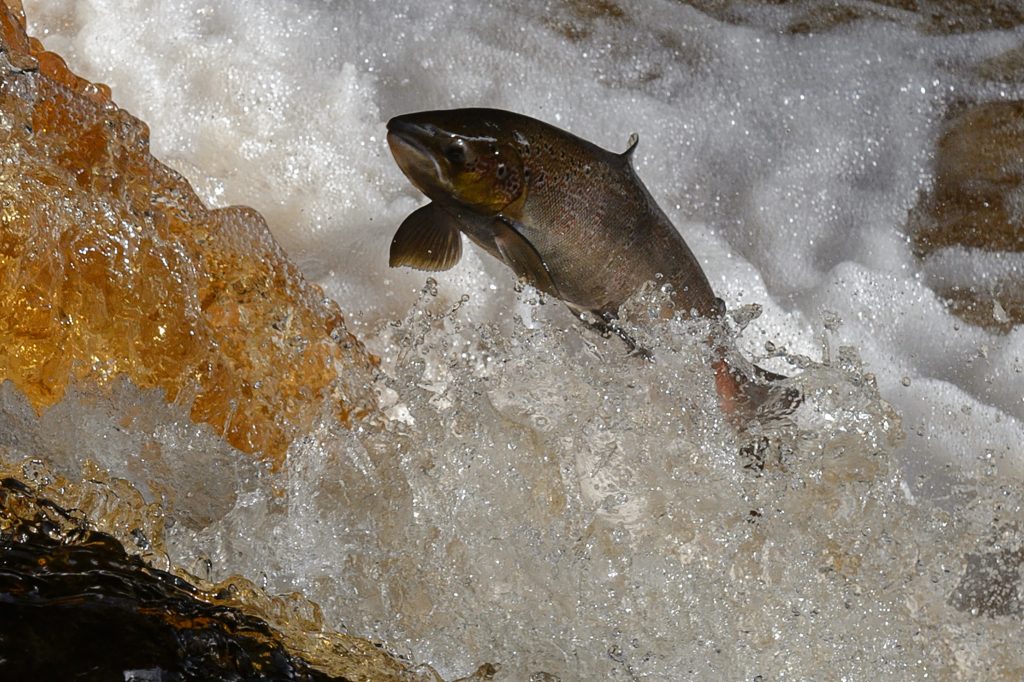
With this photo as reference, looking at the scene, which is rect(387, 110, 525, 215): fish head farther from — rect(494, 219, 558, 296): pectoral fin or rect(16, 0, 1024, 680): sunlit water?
rect(16, 0, 1024, 680): sunlit water

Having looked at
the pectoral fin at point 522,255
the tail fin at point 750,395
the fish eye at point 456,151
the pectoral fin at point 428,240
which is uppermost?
the fish eye at point 456,151

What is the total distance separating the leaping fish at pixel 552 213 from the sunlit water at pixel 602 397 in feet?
0.20

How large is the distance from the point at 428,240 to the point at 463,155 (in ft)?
0.63

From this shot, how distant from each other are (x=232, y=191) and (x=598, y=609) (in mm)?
1300

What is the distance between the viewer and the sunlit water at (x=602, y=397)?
5.04 feet

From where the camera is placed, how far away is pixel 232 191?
94.5 inches

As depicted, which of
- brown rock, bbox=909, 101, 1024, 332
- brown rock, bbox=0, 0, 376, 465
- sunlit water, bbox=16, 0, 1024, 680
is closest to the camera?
sunlit water, bbox=16, 0, 1024, 680

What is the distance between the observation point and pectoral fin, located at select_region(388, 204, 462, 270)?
1.80m

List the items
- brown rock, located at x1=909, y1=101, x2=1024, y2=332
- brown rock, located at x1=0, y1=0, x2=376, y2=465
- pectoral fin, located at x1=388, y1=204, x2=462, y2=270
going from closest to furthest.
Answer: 1. brown rock, located at x1=0, y1=0, x2=376, y2=465
2. pectoral fin, located at x1=388, y1=204, x2=462, y2=270
3. brown rock, located at x1=909, y1=101, x2=1024, y2=332

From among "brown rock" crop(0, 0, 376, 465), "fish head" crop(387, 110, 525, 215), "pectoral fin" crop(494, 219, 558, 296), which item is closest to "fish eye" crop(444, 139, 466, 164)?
"fish head" crop(387, 110, 525, 215)

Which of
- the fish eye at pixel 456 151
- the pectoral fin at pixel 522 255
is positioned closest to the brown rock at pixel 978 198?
the pectoral fin at pixel 522 255

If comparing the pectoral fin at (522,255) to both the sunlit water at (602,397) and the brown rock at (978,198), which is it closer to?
the sunlit water at (602,397)

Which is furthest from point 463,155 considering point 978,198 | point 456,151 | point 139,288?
point 978,198

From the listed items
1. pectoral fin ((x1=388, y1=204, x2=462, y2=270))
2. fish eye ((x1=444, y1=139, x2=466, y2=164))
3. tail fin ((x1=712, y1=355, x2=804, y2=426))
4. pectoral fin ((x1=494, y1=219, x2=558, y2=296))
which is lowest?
tail fin ((x1=712, y1=355, x2=804, y2=426))
